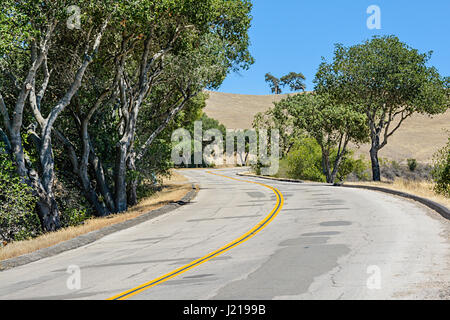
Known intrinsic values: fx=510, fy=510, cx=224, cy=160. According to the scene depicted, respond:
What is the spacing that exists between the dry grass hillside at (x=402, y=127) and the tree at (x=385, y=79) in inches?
362

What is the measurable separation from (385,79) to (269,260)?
31.8 metres


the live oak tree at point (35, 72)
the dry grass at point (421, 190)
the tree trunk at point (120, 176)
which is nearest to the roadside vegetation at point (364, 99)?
the dry grass at point (421, 190)

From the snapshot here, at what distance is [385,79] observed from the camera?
38.3 metres

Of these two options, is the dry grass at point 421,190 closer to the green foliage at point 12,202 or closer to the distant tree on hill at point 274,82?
the green foliage at point 12,202

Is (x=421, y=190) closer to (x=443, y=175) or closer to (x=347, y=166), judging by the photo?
(x=443, y=175)

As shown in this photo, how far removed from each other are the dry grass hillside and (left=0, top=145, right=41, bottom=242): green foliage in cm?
3898

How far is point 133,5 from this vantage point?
17.9 metres

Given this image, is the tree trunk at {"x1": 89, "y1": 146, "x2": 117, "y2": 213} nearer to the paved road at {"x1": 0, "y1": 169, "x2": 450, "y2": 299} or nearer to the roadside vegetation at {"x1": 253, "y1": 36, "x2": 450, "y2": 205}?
the paved road at {"x1": 0, "y1": 169, "x2": 450, "y2": 299}

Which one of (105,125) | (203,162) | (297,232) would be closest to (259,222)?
(297,232)

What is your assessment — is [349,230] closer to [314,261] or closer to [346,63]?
[314,261]

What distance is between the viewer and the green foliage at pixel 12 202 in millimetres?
16562

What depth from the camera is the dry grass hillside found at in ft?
274
